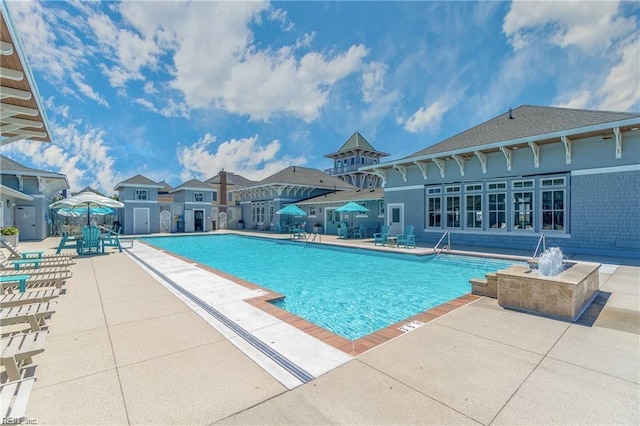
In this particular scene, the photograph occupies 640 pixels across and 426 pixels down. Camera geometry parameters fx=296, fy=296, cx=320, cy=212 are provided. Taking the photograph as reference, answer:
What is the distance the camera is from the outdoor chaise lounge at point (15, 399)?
76.2 inches

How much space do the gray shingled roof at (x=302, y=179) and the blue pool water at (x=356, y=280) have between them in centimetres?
1265

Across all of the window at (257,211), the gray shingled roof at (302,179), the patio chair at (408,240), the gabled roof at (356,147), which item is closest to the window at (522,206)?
the patio chair at (408,240)

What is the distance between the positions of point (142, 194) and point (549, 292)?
25943 millimetres

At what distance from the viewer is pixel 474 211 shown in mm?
13164

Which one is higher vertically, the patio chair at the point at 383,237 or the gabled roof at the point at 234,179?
the gabled roof at the point at 234,179

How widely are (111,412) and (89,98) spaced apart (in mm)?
27375

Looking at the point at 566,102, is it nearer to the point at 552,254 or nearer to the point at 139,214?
the point at 552,254

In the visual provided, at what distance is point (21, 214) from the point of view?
1770cm

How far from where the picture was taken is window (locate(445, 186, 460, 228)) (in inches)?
538

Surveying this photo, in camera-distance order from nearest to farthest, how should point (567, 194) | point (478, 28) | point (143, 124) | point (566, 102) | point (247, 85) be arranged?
point (567, 194)
point (478, 28)
point (566, 102)
point (247, 85)
point (143, 124)

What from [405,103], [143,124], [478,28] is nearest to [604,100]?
[478,28]

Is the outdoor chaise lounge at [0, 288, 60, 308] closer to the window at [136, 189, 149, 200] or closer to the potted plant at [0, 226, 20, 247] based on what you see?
the potted plant at [0, 226, 20, 247]

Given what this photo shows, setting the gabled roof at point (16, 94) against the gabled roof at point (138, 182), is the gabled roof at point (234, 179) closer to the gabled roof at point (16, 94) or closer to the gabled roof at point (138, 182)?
the gabled roof at point (138, 182)

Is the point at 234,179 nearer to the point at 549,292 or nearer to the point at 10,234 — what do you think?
the point at 10,234
